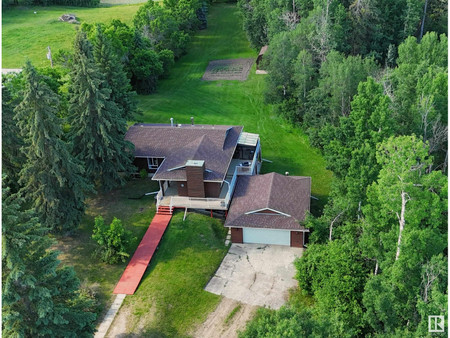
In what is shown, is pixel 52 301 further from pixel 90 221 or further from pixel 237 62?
pixel 237 62

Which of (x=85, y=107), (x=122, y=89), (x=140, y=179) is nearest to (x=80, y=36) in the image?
(x=85, y=107)

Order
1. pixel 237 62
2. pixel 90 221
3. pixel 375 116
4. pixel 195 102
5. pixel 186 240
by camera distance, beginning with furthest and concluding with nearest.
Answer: pixel 237 62 < pixel 195 102 < pixel 90 221 < pixel 186 240 < pixel 375 116

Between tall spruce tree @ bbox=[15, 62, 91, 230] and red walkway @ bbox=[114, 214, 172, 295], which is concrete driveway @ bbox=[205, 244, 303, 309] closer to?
red walkway @ bbox=[114, 214, 172, 295]

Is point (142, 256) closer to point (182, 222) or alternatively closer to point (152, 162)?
point (182, 222)

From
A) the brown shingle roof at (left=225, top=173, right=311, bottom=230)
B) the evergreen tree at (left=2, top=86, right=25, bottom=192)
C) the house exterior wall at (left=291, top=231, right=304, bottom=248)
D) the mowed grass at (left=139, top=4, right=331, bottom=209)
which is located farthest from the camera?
the mowed grass at (left=139, top=4, right=331, bottom=209)

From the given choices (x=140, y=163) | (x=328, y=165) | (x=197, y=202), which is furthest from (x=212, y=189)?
(x=328, y=165)

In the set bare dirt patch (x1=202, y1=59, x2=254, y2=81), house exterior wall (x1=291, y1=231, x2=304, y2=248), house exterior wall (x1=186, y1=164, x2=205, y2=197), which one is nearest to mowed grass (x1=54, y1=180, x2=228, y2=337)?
house exterior wall (x1=186, y1=164, x2=205, y2=197)

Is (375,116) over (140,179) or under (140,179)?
over

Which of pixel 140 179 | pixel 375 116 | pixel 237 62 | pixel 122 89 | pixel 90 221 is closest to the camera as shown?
pixel 375 116
